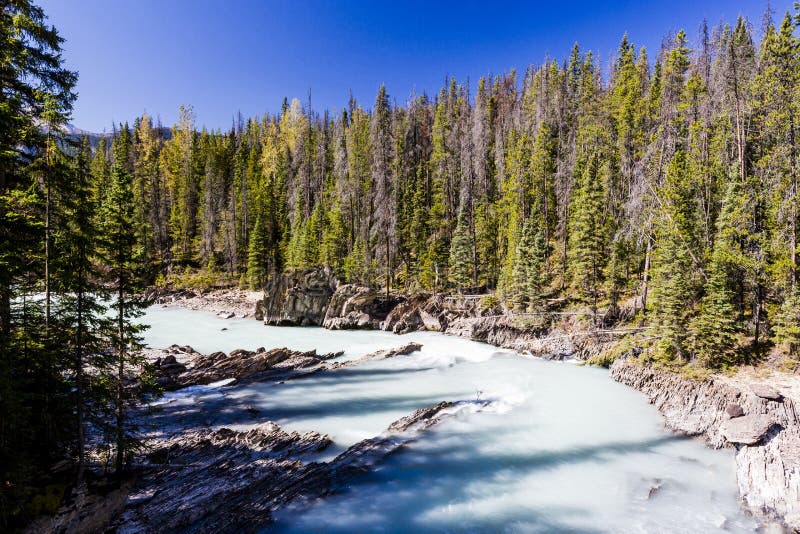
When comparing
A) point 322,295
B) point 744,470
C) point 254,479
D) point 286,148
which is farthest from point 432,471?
point 286,148

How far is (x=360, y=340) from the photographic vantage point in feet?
106

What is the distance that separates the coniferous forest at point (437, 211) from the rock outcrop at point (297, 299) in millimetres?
6689

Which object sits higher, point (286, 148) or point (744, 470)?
point (286, 148)

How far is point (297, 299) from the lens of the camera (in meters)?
40.7

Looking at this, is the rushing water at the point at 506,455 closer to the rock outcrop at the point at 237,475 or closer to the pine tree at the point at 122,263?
the rock outcrop at the point at 237,475

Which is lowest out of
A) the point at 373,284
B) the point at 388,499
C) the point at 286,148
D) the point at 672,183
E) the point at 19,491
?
the point at 388,499

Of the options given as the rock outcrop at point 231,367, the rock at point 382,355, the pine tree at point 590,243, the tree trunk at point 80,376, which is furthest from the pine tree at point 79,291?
the pine tree at point 590,243

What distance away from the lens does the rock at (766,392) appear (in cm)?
1261

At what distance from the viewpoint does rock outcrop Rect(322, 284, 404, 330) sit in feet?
124

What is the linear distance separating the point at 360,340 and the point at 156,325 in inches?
882

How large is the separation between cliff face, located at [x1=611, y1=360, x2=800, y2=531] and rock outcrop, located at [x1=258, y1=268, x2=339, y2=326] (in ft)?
102

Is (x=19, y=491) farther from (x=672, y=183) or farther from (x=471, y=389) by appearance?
(x=672, y=183)

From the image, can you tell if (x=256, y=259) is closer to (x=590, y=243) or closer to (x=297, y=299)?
(x=297, y=299)

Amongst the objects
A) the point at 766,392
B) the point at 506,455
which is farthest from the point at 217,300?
the point at 766,392
